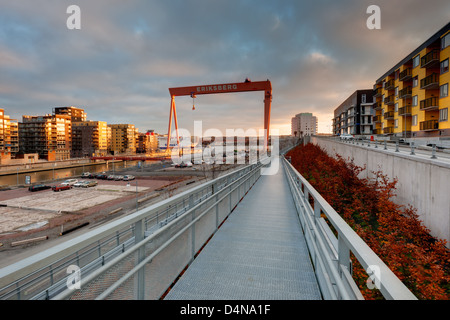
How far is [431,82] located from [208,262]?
1318 inches

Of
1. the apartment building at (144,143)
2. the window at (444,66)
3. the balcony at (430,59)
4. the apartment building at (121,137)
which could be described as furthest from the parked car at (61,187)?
the apartment building at (144,143)

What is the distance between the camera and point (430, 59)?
84.9 ft

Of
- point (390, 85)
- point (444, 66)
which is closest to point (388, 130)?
point (390, 85)

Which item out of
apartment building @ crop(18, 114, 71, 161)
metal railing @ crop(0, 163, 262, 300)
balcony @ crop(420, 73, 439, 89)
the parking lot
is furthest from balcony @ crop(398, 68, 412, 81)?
apartment building @ crop(18, 114, 71, 161)

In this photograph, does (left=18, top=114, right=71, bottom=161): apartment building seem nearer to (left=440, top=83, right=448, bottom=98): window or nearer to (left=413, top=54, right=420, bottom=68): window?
(left=413, top=54, right=420, bottom=68): window

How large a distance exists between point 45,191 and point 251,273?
5321cm

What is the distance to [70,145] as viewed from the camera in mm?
115125

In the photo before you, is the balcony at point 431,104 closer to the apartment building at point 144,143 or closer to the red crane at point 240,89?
the red crane at point 240,89

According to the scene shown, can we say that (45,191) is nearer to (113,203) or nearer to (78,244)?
(113,203)

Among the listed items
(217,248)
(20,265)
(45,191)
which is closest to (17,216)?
(45,191)

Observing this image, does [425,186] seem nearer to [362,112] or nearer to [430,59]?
[430,59]

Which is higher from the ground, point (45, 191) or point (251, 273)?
point (251, 273)
